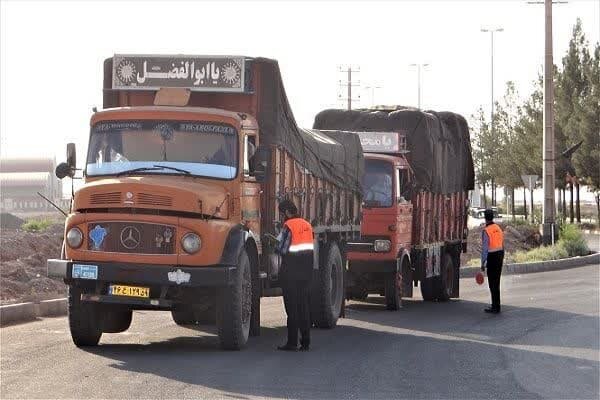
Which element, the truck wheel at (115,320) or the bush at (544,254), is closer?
the truck wheel at (115,320)

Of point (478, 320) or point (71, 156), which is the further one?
point (478, 320)

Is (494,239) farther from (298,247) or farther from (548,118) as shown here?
(548,118)

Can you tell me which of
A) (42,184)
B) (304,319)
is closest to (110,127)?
(304,319)

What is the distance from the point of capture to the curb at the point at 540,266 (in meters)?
37.2

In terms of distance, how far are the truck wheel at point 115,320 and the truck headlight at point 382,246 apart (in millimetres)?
6550

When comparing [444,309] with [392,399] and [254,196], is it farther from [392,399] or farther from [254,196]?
[392,399]

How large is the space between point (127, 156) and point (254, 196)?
1.67 metres

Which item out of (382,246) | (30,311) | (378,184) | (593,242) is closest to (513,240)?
(593,242)

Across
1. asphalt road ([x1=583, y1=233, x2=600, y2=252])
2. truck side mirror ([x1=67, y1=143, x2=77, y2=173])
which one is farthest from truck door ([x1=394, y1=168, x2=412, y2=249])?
asphalt road ([x1=583, y1=233, x2=600, y2=252])

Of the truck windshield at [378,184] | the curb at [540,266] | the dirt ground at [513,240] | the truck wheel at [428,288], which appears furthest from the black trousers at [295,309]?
the dirt ground at [513,240]

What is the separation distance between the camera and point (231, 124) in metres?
16.6

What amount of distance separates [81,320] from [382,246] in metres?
8.17

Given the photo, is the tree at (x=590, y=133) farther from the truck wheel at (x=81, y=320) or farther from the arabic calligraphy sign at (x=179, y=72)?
the truck wheel at (x=81, y=320)

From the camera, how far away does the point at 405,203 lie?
24.1 metres
